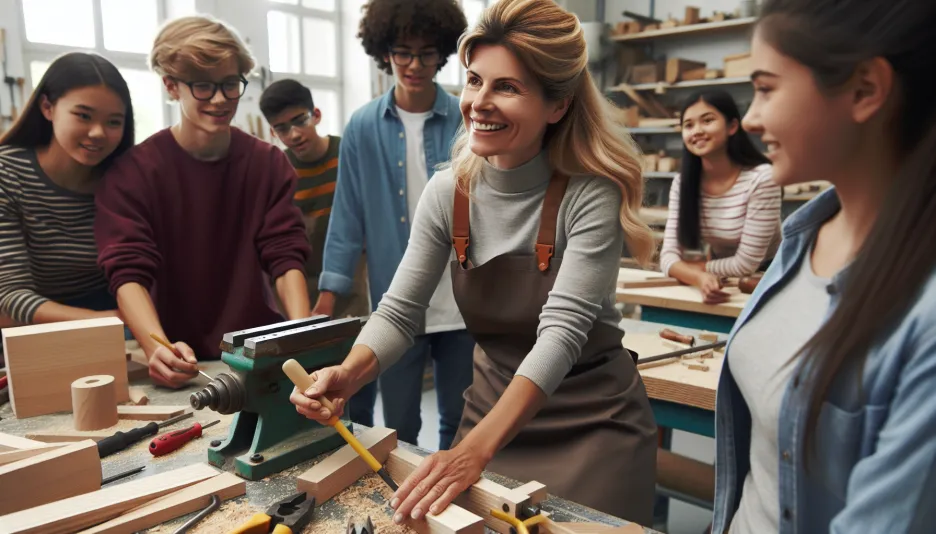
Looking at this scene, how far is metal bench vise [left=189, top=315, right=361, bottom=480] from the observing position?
4.10ft

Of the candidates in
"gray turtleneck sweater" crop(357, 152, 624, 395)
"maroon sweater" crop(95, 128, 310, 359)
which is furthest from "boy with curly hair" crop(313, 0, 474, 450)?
"gray turtleneck sweater" crop(357, 152, 624, 395)

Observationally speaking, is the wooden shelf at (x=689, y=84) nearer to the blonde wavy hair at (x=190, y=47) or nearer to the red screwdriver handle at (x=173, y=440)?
the blonde wavy hair at (x=190, y=47)

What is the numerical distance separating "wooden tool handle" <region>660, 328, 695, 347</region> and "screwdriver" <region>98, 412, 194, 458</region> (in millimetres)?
1840

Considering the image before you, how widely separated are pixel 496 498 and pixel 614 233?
65 cm

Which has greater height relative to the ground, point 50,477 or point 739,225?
point 739,225

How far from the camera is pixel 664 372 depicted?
225cm

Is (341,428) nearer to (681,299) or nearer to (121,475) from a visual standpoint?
(121,475)

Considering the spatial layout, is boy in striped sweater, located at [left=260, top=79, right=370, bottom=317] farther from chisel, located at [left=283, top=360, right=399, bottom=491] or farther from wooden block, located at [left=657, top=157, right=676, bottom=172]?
wooden block, located at [left=657, top=157, right=676, bottom=172]

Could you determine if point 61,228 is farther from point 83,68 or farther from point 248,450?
point 248,450

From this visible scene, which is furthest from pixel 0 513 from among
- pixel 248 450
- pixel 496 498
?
pixel 496 498

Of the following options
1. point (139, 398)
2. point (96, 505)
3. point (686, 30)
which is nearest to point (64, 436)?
point (139, 398)

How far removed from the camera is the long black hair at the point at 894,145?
2.56ft

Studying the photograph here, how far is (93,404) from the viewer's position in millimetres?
1440

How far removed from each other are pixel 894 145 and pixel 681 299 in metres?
2.21
